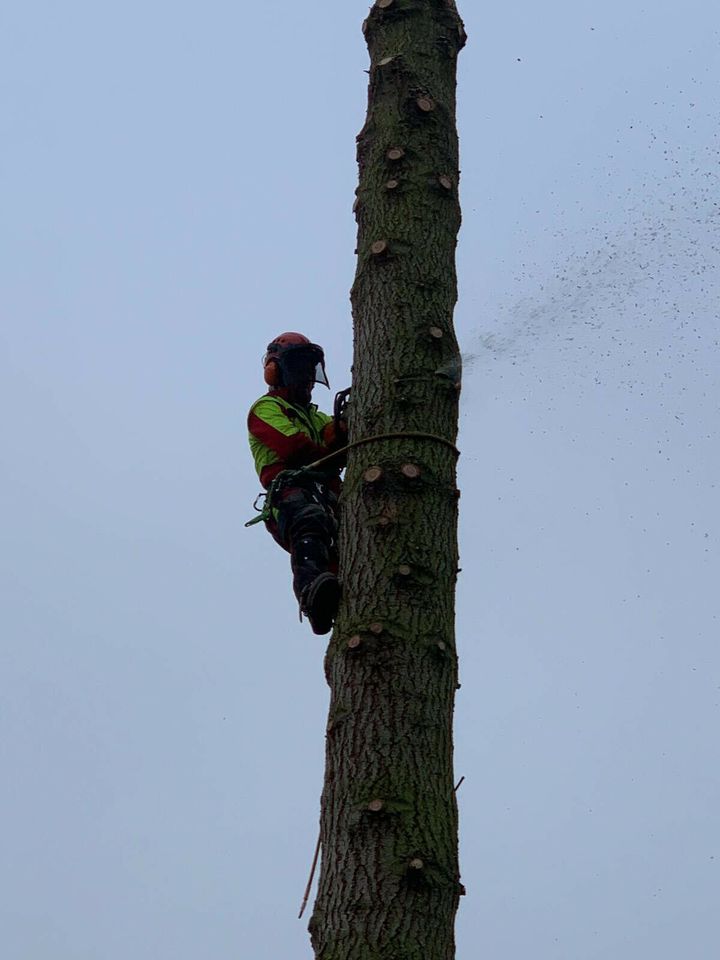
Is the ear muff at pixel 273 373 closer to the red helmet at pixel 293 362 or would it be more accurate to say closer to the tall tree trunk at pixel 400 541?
the red helmet at pixel 293 362

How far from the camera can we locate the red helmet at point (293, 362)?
510 centimetres

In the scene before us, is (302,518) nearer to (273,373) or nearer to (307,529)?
(307,529)

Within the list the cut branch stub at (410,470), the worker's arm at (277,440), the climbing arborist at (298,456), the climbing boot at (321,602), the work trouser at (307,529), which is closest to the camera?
the cut branch stub at (410,470)

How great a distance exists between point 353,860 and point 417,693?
0.42 metres

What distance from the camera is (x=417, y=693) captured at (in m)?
3.11

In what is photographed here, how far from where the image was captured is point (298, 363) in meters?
5.10

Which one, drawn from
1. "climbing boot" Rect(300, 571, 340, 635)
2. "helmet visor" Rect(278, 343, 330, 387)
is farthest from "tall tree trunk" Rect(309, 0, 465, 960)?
"helmet visor" Rect(278, 343, 330, 387)

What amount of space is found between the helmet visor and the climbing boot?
3.64 ft

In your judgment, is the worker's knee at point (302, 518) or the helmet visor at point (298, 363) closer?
the worker's knee at point (302, 518)

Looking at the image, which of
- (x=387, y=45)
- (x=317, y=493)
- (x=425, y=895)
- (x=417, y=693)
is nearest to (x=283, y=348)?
(x=317, y=493)

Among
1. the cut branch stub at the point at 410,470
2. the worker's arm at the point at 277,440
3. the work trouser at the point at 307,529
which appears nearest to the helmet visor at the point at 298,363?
the worker's arm at the point at 277,440

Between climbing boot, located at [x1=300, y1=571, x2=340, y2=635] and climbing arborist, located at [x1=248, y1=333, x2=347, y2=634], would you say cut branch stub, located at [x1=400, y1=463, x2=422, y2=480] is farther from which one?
climbing arborist, located at [x1=248, y1=333, x2=347, y2=634]

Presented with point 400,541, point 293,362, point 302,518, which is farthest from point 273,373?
point 400,541

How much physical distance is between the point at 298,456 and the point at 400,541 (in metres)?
1.59
